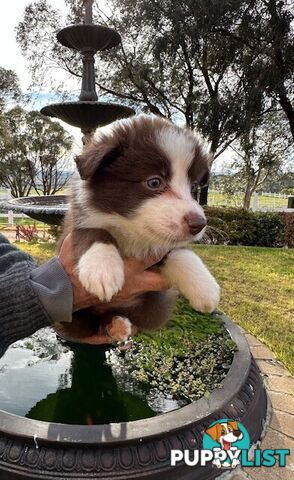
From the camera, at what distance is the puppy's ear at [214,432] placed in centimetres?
254

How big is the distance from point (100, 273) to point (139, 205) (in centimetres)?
39

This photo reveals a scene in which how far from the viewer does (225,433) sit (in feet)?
8.61

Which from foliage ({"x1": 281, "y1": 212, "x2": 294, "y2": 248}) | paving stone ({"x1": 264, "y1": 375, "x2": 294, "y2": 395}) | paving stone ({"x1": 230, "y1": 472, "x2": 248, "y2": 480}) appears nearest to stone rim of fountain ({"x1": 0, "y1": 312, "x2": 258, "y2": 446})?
paving stone ({"x1": 230, "y1": 472, "x2": 248, "y2": 480})

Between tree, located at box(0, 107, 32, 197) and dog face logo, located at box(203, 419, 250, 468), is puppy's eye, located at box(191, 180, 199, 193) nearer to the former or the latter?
dog face logo, located at box(203, 419, 250, 468)

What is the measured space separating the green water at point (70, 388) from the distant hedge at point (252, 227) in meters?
8.68

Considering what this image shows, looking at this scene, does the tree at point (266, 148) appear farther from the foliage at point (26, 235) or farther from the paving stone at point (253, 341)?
the paving stone at point (253, 341)

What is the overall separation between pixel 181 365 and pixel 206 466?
3.69 feet

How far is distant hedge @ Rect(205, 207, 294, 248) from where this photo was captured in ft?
40.3

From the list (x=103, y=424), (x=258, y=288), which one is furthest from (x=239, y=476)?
(x=258, y=288)

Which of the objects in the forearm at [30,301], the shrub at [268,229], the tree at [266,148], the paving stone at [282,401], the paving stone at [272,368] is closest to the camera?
the forearm at [30,301]

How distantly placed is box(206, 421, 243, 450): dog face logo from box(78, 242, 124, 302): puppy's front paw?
117cm

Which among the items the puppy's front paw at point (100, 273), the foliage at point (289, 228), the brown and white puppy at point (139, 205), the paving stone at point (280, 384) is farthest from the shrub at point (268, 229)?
the puppy's front paw at point (100, 273)

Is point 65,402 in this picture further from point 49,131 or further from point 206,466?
point 49,131

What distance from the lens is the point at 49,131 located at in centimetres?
2805
